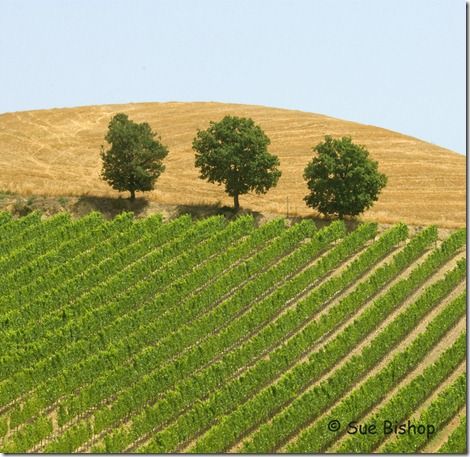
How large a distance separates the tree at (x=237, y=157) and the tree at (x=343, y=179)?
305 centimetres

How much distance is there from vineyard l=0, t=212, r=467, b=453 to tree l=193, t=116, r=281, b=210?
312 cm

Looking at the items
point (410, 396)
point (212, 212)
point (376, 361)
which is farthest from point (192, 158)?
point (410, 396)

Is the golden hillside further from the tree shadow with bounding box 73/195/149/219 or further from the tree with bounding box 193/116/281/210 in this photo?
the tree with bounding box 193/116/281/210

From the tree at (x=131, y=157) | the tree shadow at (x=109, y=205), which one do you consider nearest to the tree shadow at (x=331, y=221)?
the tree at (x=131, y=157)

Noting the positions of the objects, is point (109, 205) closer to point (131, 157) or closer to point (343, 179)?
point (131, 157)

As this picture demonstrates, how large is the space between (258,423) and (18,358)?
13.2 metres

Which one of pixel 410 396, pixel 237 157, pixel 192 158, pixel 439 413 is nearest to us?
pixel 439 413

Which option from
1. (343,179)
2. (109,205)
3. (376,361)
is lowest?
(376,361)

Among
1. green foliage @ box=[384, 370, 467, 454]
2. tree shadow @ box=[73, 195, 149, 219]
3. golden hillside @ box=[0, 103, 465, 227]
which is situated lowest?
green foliage @ box=[384, 370, 467, 454]

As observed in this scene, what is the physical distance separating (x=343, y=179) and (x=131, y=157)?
1491 cm

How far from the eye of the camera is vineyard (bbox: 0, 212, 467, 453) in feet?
145

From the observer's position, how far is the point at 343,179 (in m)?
64.2

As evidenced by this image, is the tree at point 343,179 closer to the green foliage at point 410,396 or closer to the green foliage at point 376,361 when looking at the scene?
the green foliage at point 376,361

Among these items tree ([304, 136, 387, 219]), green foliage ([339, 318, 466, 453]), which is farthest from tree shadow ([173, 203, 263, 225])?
green foliage ([339, 318, 466, 453])
